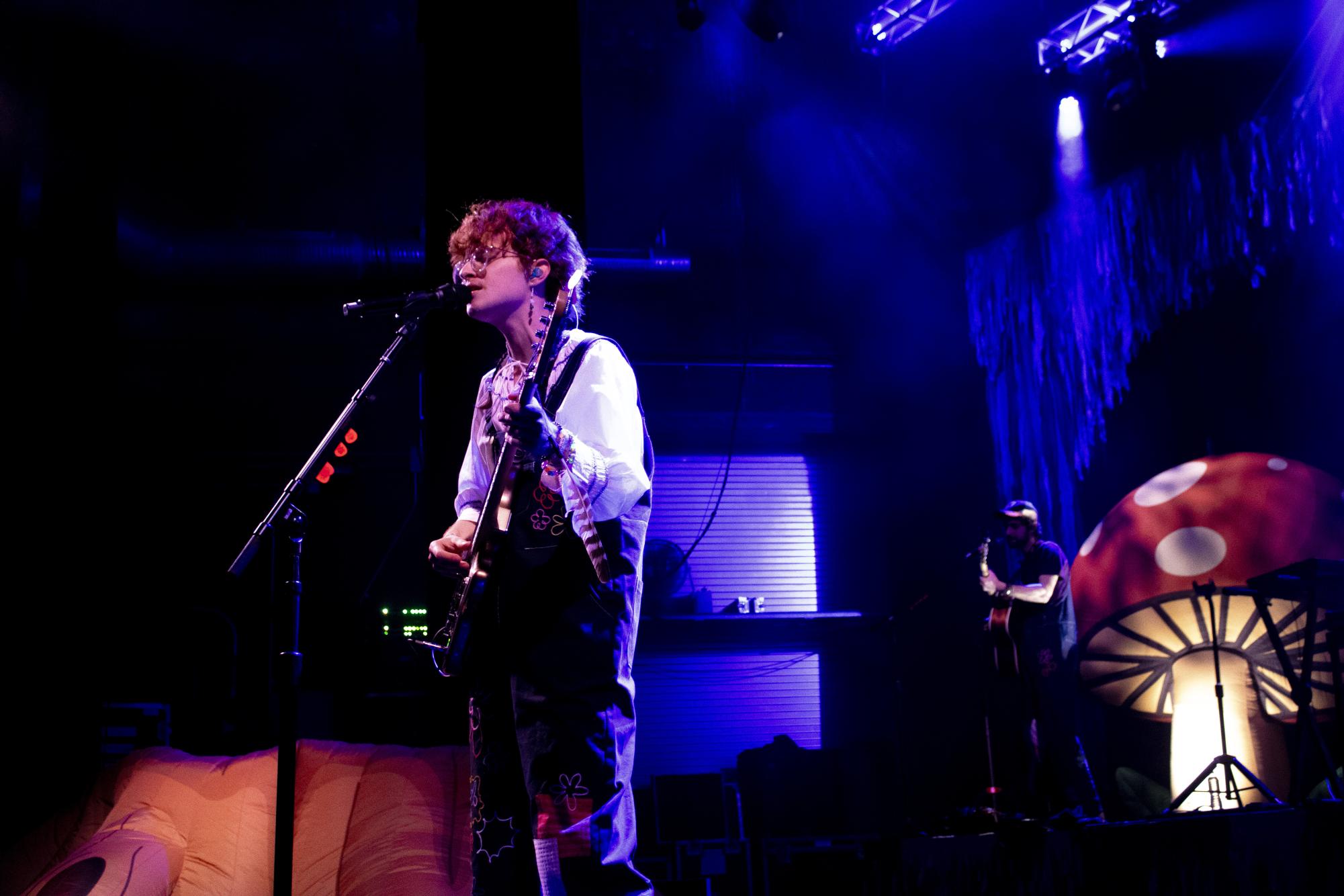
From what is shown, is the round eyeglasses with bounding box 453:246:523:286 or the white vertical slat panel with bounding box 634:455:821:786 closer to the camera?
the round eyeglasses with bounding box 453:246:523:286

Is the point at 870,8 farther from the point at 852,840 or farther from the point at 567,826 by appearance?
the point at 567,826

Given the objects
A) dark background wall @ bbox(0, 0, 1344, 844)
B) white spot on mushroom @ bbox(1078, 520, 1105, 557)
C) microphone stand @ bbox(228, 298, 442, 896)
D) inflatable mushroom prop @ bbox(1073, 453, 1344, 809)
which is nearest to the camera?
microphone stand @ bbox(228, 298, 442, 896)

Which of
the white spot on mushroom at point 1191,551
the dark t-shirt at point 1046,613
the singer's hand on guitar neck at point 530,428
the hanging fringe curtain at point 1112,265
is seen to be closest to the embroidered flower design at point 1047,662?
the dark t-shirt at point 1046,613

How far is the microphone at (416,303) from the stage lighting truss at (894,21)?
486 cm

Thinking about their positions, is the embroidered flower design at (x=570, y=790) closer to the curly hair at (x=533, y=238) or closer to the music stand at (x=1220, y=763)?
the curly hair at (x=533, y=238)

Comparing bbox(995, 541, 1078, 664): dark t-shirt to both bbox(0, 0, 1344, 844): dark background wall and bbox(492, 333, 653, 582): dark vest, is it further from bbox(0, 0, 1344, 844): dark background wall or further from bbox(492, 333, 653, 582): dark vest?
bbox(492, 333, 653, 582): dark vest

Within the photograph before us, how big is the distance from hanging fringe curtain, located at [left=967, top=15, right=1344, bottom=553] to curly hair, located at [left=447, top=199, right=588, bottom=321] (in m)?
5.86

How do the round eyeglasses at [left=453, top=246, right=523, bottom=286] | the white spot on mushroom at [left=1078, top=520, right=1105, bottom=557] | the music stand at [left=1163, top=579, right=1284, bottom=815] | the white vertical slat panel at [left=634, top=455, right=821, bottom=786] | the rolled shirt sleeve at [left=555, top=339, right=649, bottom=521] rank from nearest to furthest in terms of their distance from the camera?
the rolled shirt sleeve at [left=555, top=339, right=649, bottom=521]
the round eyeglasses at [left=453, top=246, right=523, bottom=286]
the music stand at [left=1163, top=579, right=1284, bottom=815]
the white spot on mushroom at [left=1078, top=520, right=1105, bottom=557]
the white vertical slat panel at [left=634, top=455, right=821, bottom=786]

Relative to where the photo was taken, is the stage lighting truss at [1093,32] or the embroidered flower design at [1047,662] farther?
the embroidered flower design at [1047,662]

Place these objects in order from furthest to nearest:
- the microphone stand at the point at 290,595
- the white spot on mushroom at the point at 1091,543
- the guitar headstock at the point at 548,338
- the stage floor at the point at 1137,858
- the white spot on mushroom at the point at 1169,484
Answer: the white spot on mushroom at the point at 1091,543, the white spot on mushroom at the point at 1169,484, the stage floor at the point at 1137,858, the microphone stand at the point at 290,595, the guitar headstock at the point at 548,338

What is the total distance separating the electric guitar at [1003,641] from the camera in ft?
20.8

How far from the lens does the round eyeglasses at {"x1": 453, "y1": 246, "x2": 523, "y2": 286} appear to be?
2166 millimetres

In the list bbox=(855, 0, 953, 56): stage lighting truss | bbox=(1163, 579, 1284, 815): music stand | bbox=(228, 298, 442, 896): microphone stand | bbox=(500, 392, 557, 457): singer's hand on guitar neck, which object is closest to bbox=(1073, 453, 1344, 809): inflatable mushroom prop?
bbox=(1163, 579, 1284, 815): music stand

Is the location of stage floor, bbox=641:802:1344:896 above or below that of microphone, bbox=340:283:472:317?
below
